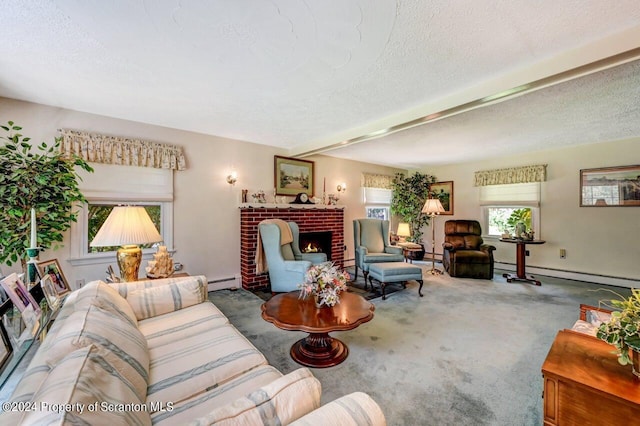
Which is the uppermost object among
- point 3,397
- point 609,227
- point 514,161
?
point 514,161

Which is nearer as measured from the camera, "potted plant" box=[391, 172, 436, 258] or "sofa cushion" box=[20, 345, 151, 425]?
"sofa cushion" box=[20, 345, 151, 425]

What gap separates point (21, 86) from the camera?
7.93 feet

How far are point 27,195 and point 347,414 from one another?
9.84ft

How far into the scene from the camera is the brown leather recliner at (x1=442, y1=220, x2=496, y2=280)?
4.59m

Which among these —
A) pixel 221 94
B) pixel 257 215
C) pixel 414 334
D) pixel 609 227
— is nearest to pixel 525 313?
pixel 414 334

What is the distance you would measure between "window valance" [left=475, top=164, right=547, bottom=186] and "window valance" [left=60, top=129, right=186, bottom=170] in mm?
5652

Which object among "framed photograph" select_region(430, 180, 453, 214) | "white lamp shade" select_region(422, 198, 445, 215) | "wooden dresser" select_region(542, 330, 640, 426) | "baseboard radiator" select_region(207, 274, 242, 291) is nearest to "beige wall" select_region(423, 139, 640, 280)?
"framed photograph" select_region(430, 180, 453, 214)

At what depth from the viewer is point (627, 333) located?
1.21m

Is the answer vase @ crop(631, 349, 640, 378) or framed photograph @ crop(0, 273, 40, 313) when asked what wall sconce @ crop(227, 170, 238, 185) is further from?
vase @ crop(631, 349, 640, 378)

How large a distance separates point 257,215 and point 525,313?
3710 mm

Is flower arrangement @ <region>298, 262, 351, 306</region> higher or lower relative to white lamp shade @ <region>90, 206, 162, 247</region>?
lower

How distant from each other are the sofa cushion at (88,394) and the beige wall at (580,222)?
6.17m

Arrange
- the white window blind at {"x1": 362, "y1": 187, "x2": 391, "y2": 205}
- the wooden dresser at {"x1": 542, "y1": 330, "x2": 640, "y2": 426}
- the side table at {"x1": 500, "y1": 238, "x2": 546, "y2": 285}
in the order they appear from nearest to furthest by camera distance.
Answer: the wooden dresser at {"x1": 542, "y1": 330, "x2": 640, "y2": 426}
the side table at {"x1": 500, "y1": 238, "x2": 546, "y2": 285}
the white window blind at {"x1": 362, "y1": 187, "x2": 391, "y2": 205}

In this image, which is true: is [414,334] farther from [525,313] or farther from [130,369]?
[130,369]
